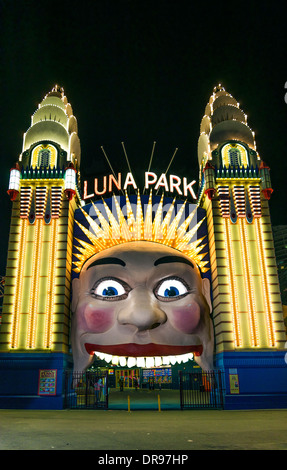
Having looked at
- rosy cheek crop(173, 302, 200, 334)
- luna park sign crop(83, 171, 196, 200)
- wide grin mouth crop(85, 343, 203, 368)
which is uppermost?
luna park sign crop(83, 171, 196, 200)

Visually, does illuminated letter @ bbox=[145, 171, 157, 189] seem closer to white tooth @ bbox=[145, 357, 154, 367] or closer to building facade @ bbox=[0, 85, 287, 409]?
building facade @ bbox=[0, 85, 287, 409]

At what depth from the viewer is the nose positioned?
1600 centimetres

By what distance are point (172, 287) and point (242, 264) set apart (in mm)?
4142

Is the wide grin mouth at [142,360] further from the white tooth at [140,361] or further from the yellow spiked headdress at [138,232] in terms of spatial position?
the yellow spiked headdress at [138,232]

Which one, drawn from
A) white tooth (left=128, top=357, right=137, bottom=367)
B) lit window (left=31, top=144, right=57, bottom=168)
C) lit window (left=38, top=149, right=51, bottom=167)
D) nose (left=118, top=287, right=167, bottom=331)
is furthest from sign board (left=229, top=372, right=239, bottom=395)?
lit window (left=38, top=149, right=51, bottom=167)

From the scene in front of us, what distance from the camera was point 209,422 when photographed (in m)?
12.4

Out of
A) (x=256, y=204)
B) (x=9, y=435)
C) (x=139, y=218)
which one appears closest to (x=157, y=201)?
(x=139, y=218)

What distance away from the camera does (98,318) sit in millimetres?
16984

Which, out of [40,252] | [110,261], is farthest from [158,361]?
[40,252]

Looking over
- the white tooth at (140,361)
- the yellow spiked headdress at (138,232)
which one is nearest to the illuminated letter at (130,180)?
the yellow spiked headdress at (138,232)

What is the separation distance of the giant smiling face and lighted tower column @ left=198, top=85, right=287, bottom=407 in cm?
140

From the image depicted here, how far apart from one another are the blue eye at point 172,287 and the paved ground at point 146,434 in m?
5.81

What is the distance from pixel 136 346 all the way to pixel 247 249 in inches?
299

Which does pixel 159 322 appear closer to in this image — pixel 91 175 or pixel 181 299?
pixel 181 299
